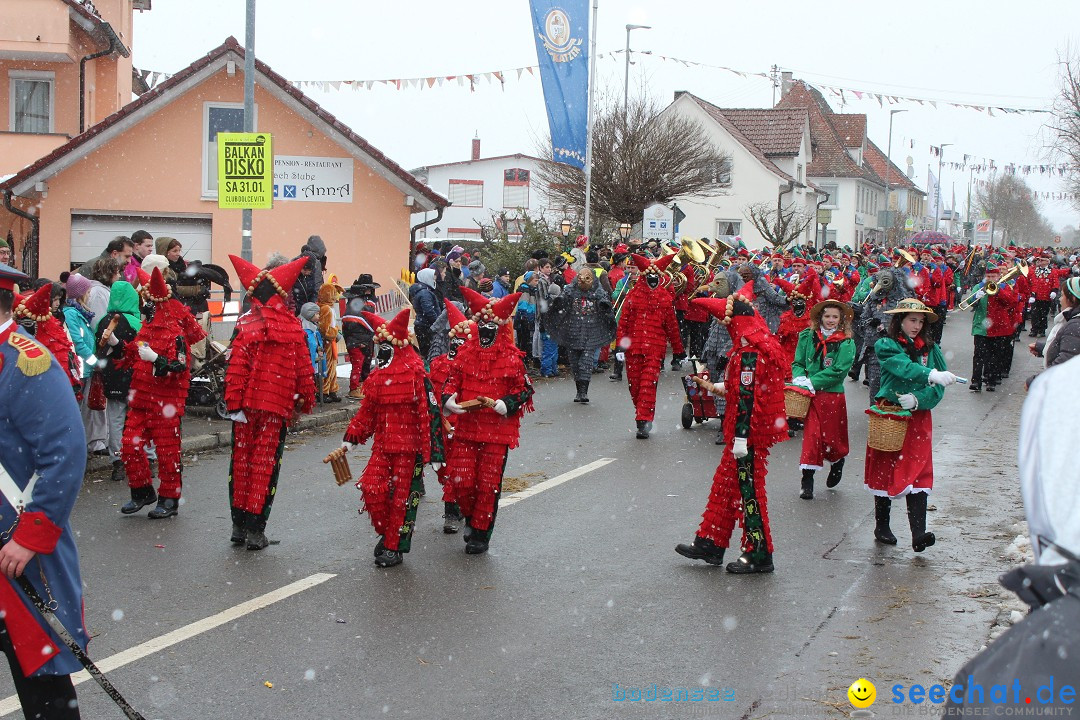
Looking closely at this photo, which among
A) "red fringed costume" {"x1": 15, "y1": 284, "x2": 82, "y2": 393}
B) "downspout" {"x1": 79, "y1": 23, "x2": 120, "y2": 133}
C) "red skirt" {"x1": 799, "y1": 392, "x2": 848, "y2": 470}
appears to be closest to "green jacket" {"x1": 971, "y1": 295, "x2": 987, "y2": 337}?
"red skirt" {"x1": 799, "y1": 392, "x2": 848, "y2": 470}

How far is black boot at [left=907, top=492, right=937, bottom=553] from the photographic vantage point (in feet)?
25.7

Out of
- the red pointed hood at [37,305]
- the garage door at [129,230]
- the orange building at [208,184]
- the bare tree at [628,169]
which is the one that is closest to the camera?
the red pointed hood at [37,305]

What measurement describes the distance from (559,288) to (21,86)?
51.4ft

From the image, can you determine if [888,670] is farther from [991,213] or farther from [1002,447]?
[991,213]

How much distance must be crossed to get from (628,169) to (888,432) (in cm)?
2785

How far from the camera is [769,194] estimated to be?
179ft

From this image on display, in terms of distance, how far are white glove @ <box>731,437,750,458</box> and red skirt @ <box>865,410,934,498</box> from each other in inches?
52.0

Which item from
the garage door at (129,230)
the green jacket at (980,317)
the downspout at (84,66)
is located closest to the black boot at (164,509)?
the green jacket at (980,317)

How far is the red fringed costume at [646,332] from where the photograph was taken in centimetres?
1278

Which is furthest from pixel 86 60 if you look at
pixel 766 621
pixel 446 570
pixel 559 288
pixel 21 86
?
pixel 766 621

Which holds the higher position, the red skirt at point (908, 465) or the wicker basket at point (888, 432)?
the wicker basket at point (888, 432)

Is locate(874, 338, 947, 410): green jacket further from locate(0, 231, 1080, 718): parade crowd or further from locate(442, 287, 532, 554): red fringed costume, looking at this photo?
locate(442, 287, 532, 554): red fringed costume

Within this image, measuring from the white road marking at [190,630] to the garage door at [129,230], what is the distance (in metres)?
15.6

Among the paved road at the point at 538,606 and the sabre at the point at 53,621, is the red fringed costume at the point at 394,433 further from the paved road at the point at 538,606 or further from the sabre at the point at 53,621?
the sabre at the point at 53,621
